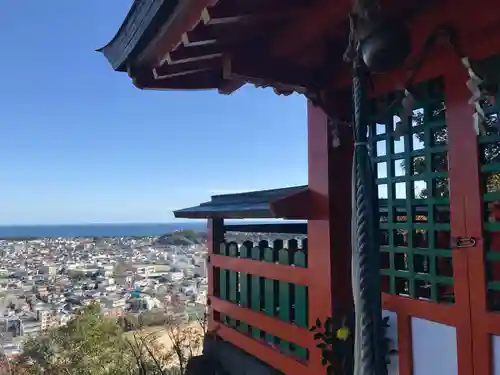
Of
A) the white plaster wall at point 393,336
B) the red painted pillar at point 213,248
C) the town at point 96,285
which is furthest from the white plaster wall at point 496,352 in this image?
the town at point 96,285

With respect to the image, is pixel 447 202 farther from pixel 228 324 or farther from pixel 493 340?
pixel 228 324

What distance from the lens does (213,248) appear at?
163 inches

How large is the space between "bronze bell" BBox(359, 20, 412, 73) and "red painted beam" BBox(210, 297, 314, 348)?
1895 millimetres

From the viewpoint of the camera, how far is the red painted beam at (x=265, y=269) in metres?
2.91

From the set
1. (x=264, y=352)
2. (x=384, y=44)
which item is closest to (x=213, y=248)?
(x=264, y=352)

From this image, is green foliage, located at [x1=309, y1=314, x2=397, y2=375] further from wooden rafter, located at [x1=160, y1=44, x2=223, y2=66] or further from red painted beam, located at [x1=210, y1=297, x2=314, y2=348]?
wooden rafter, located at [x1=160, y1=44, x2=223, y2=66]

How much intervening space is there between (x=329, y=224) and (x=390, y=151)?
0.56 m

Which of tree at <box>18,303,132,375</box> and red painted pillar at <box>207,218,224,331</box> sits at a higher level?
red painted pillar at <box>207,218,224,331</box>

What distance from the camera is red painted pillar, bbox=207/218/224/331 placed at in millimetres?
4086

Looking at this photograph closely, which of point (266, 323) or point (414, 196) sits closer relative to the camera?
point (414, 196)

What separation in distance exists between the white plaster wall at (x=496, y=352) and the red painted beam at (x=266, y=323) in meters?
1.15

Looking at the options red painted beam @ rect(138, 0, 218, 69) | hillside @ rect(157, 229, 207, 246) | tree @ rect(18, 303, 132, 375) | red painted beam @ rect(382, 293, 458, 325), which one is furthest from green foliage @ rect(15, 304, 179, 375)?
red painted beam @ rect(138, 0, 218, 69)

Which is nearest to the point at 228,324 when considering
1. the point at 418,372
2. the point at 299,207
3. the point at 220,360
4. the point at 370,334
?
the point at 220,360

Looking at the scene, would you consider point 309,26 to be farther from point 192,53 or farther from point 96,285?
point 96,285
